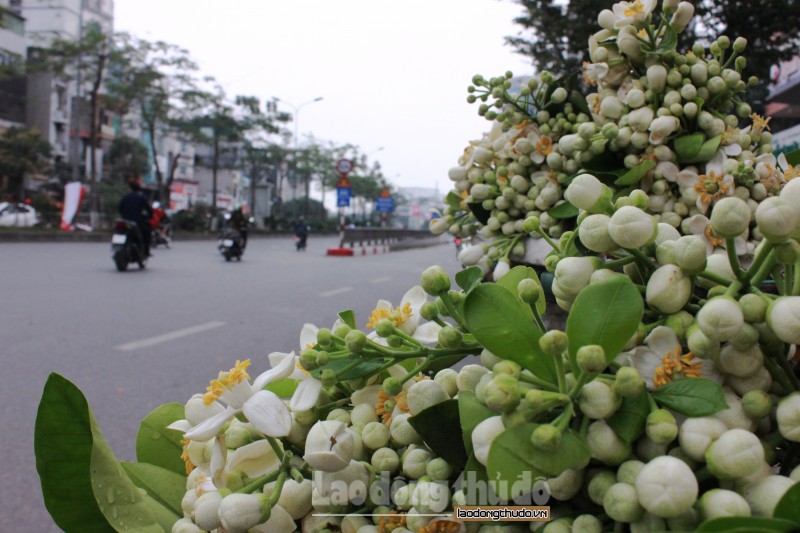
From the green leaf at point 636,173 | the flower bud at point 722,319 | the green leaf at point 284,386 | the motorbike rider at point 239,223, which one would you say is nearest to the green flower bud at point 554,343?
the flower bud at point 722,319

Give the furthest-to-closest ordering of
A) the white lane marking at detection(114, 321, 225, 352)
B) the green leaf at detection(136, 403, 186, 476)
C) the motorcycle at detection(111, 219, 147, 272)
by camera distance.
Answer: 1. the motorcycle at detection(111, 219, 147, 272)
2. the white lane marking at detection(114, 321, 225, 352)
3. the green leaf at detection(136, 403, 186, 476)

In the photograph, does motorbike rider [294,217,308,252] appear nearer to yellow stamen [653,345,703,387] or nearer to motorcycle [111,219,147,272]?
motorcycle [111,219,147,272]

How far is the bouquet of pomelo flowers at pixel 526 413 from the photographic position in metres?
0.49

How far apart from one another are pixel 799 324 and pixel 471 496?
0.29 metres

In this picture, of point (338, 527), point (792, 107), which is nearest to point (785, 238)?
point (338, 527)

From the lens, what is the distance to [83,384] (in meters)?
4.38

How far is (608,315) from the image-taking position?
1.72 feet

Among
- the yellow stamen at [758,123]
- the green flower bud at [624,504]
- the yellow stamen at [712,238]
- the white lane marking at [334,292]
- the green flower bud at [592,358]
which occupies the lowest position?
the white lane marking at [334,292]

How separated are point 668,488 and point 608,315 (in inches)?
5.0

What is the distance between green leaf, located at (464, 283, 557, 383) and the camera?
55 cm

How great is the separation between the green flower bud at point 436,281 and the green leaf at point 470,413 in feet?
0.38

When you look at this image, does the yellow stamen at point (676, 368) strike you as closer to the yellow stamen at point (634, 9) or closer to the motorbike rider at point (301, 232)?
the yellow stamen at point (634, 9)

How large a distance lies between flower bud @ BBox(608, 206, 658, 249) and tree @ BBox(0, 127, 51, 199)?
34.1 meters

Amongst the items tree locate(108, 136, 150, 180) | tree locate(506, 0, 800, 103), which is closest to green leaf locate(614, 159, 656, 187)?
tree locate(506, 0, 800, 103)
